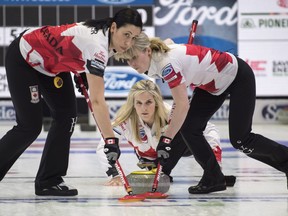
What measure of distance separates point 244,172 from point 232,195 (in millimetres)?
1373

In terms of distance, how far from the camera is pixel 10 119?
13.9m

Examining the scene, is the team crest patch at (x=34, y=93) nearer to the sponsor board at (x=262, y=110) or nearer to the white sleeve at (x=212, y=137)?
the white sleeve at (x=212, y=137)

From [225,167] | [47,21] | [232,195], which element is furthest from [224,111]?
[232,195]

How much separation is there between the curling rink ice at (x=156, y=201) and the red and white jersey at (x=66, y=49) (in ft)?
2.26

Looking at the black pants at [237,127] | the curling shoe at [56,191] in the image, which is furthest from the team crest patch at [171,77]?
the curling shoe at [56,191]

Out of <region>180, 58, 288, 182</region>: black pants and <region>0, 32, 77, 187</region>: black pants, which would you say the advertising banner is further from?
<region>0, 32, 77, 187</region>: black pants

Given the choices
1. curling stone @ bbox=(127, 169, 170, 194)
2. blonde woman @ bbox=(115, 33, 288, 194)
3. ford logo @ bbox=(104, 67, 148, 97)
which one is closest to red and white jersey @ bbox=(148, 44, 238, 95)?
blonde woman @ bbox=(115, 33, 288, 194)

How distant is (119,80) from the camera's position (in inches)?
Answer: 559

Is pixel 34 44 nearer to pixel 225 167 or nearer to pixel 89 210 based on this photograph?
pixel 89 210

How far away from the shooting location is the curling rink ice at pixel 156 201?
3.71m

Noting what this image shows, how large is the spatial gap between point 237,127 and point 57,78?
1.05 meters

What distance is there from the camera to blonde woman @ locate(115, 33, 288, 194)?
4145 millimetres

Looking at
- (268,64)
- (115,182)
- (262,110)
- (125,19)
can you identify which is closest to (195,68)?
(125,19)

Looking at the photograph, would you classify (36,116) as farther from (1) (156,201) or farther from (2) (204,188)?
(2) (204,188)
